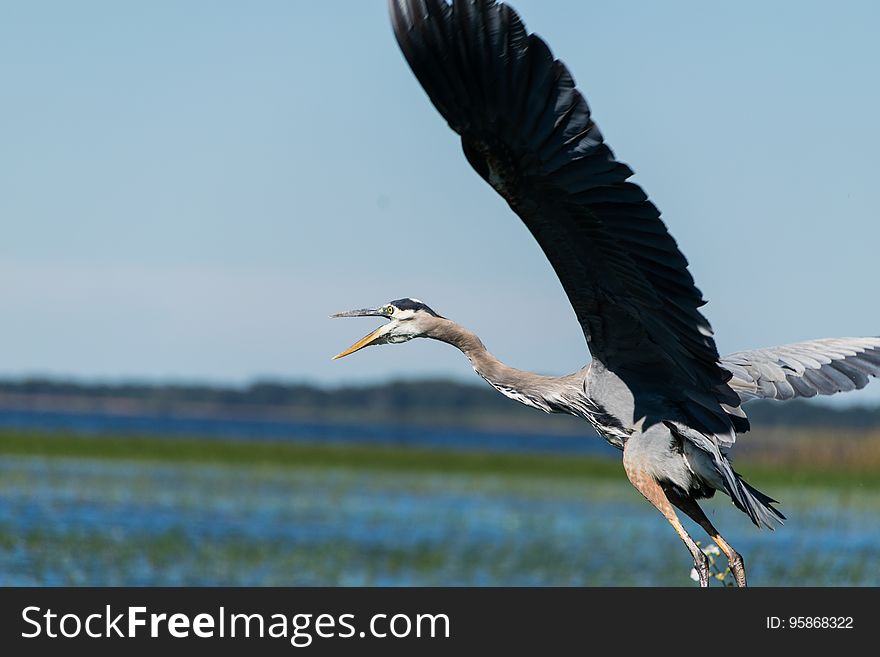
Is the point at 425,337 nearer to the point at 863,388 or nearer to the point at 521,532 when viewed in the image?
the point at 863,388

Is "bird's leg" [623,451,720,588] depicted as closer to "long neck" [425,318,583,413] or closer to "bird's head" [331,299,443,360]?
"long neck" [425,318,583,413]

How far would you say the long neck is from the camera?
650 cm

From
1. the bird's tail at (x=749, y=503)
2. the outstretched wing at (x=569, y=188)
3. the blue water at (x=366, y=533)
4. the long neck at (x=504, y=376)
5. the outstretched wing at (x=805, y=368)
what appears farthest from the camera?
the blue water at (x=366, y=533)

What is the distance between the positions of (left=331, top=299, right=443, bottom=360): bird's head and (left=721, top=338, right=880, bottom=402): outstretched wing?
170cm

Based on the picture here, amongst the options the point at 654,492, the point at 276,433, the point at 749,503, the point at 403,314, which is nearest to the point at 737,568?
the point at 749,503

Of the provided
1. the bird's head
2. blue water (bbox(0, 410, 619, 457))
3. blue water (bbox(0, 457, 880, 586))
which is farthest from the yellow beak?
blue water (bbox(0, 410, 619, 457))

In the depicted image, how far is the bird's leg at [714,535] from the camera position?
612 cm

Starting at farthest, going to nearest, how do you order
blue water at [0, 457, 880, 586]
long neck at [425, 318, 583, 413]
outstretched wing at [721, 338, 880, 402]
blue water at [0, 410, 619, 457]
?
blue water at [0, 410, 619, 457], blue water at [0, 457, 880, 586], outstretched wing at [721, 338, 880, 402], long neck at [425, 318, 583, 413]

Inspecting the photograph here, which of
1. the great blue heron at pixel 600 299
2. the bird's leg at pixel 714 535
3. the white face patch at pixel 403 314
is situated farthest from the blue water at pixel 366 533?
the white face patch at pixel 403 314

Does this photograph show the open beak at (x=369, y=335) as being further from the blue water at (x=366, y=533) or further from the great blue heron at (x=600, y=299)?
the blue water at (x=366, y=533)

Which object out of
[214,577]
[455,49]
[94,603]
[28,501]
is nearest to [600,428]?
[455,49]

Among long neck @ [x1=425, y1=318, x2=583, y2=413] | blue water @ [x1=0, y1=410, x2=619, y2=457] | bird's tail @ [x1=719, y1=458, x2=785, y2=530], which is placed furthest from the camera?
blue water @ [x1=0, y1=410, x2=619, y2=457]

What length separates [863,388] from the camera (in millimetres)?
7289

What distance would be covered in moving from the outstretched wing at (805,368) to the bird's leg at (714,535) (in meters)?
0.73
